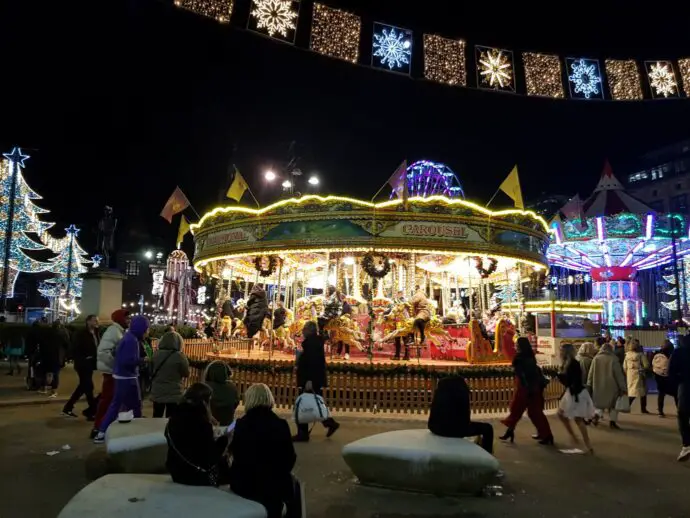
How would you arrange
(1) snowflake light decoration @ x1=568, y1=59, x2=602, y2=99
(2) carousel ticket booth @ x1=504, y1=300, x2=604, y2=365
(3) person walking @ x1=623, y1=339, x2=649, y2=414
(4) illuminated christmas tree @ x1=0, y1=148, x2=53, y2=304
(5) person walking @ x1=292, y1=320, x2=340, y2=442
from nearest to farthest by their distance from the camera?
1. (5) person walking @ x1=292, y1=320, x2=340, y2=442
2. (3) person walking @ x1=623, y1=339, x2=649, y2=414
3. (1) snowflake light decoration @ x1=568, y1=59, x2=602, y2=99
4. (2) carousel ticket booth @ x1=504, y1=300, x2=604, y2=365
5. (4) illuminated christmas tree @ x1=0, y1=148, x2=53, y2=304

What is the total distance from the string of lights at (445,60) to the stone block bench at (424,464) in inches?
420

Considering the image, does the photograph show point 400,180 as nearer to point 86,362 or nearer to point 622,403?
point 622,403

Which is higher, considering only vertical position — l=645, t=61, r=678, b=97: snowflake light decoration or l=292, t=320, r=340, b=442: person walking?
l=645, t=61, r=678, b=97: snowflake light decoration

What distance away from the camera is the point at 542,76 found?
46.9ft

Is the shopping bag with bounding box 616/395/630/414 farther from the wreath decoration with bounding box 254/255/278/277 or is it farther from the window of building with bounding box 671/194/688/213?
the window of building with bounding box 671/194/688/213

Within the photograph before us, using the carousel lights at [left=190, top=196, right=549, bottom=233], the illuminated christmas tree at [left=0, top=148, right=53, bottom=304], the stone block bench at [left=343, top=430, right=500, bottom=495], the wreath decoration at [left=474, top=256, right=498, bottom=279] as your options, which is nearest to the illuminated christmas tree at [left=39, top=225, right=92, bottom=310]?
the illuminated christmas tree at [left=0, top=148, right=53, bottom=304]

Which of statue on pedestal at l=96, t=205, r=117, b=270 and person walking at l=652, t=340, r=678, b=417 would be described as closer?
person walking at l=652, t=340, r=678, b=417

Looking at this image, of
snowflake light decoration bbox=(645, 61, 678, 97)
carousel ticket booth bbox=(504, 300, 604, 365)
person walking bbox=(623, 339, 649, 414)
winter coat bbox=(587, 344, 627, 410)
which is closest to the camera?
winter coat bbox=(587, 344, 627, 410)

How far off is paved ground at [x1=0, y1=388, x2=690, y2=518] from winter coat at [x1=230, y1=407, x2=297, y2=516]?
1.42 metres

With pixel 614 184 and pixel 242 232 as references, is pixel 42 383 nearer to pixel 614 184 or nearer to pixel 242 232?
pixel 242 232

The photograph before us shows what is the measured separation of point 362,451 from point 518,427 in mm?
5236

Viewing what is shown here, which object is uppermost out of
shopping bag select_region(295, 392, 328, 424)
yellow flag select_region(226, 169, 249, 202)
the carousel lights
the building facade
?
the building facade

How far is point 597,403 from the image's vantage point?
989cm

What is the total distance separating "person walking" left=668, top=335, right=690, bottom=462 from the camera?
7.12 meters
